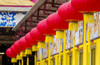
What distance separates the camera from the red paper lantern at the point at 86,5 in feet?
40.2

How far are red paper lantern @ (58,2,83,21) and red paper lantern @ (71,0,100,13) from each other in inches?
27.9

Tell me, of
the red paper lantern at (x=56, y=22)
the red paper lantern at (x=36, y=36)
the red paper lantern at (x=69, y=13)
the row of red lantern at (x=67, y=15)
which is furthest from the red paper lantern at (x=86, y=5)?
the red paper lantern at (x=36, y=36)

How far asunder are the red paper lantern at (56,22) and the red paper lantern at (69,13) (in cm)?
97

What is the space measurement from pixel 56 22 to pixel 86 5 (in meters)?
3.17

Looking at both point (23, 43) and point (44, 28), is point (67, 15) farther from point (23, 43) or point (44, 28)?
point (23, 43)

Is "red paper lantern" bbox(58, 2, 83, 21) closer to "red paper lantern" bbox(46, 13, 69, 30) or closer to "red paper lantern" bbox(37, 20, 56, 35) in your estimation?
"red paper lantern" bbox(46, 13, 69, 30)

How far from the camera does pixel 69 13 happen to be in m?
13.8

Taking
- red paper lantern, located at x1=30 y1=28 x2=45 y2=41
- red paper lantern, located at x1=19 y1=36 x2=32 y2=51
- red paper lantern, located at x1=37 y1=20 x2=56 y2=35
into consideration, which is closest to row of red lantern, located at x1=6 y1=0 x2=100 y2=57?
red paper lantern, located at x1=37 y1=20 x2=56 y2=35

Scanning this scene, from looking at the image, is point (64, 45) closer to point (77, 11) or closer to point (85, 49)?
point (85, 49)

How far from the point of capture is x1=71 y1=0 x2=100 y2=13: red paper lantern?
483 inches

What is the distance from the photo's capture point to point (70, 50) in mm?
19766

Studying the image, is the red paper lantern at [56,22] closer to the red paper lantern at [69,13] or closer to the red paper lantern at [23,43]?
the red paper lantern at [69,13]

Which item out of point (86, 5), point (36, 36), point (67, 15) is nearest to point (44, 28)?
point (36, 36)

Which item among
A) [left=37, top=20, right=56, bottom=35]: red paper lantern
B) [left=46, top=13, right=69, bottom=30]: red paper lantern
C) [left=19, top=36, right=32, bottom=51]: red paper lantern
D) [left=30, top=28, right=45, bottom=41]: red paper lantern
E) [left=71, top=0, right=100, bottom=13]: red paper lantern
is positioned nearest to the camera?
[left=71, top=0, right=100, bottom=13]: red paper lantern
